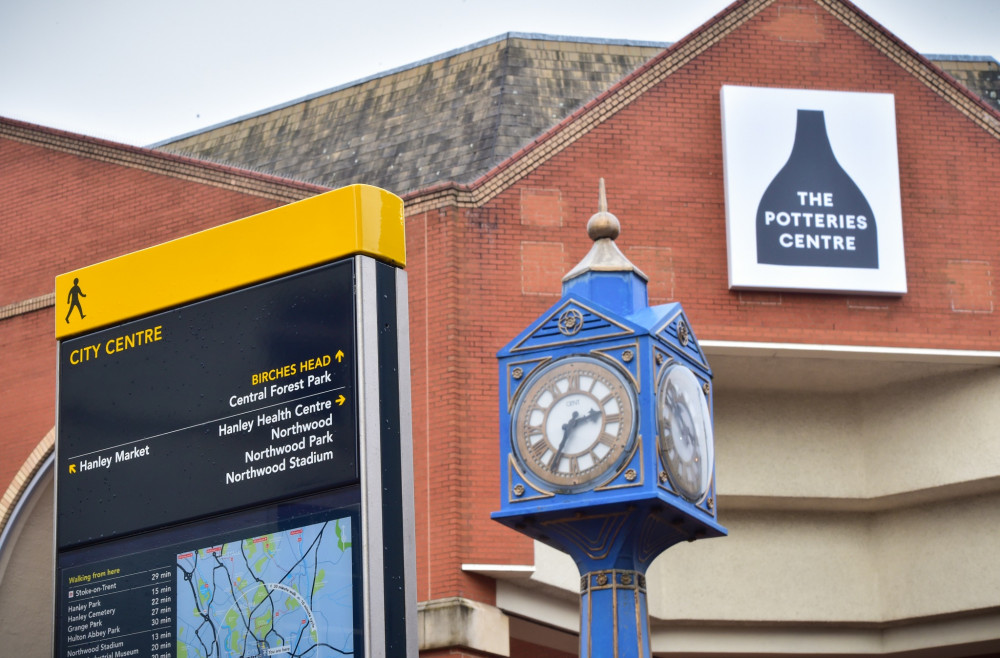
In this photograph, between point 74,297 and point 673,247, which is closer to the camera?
point 74,297

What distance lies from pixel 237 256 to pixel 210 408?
2.78 feet

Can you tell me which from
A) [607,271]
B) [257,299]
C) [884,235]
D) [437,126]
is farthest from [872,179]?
[257,299]

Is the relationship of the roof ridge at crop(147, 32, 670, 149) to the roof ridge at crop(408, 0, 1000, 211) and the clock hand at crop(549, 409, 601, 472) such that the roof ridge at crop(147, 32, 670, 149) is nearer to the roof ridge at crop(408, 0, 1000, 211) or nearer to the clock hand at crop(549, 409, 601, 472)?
A: the roof ridge at crop(408, 0, 1000, 211)

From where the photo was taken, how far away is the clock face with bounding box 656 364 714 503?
34.8ft

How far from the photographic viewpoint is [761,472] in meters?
23.8

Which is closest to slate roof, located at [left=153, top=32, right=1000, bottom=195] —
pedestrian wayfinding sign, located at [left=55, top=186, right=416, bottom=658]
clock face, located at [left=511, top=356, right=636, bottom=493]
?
clock face, located at [left=511, top=356, right=636, bottom=493]

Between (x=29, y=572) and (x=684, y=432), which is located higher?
(x=29, y=572)

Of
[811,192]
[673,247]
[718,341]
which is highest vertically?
[811,192]

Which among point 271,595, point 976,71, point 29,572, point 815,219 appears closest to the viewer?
point 271,595

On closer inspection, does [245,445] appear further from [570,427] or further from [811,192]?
[811,192]

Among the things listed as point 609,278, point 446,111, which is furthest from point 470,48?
point 609,278

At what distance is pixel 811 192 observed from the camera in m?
21.3

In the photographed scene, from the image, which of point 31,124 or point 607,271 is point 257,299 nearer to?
point 607,271

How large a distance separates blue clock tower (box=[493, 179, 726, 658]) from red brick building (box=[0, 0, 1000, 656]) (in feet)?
27.8
